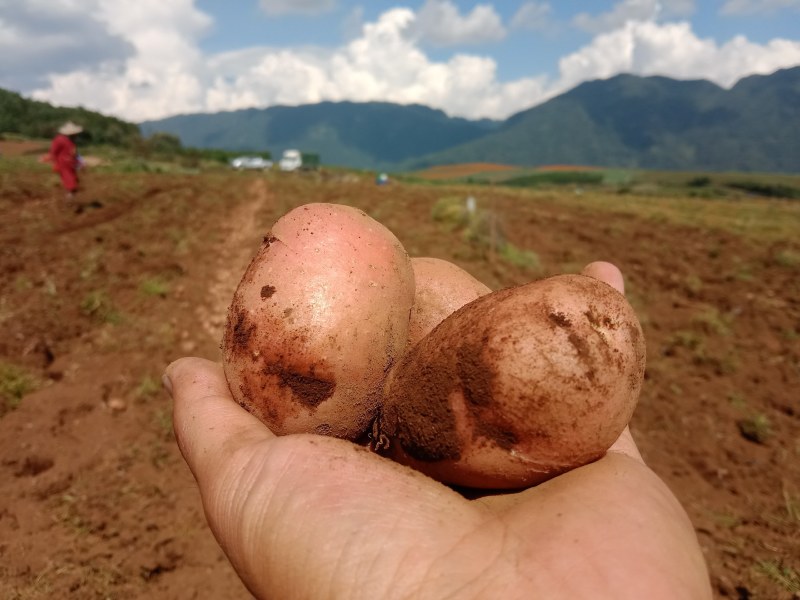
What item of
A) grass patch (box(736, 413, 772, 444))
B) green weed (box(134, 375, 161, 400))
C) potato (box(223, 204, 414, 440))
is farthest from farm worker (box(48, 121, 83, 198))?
grass patch (box(736, 413, 772, 444))

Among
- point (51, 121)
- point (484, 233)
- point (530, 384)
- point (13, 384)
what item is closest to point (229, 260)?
point (13, 384)

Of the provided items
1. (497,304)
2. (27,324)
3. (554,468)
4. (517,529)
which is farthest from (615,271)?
(27,324)

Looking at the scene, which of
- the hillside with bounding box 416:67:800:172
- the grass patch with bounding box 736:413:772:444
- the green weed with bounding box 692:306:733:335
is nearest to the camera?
the grass patch with bounding box 736:413:772:444

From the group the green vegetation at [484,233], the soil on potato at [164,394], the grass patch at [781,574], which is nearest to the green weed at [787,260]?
the soil on potato at [164,394]

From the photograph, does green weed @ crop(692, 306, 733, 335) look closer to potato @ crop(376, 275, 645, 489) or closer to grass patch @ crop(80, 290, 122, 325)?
potato @ crop(376, 275, 645, 489)

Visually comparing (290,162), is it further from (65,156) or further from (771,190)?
(771,190)

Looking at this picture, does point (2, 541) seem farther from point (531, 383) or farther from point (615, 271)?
point (615, 271)
